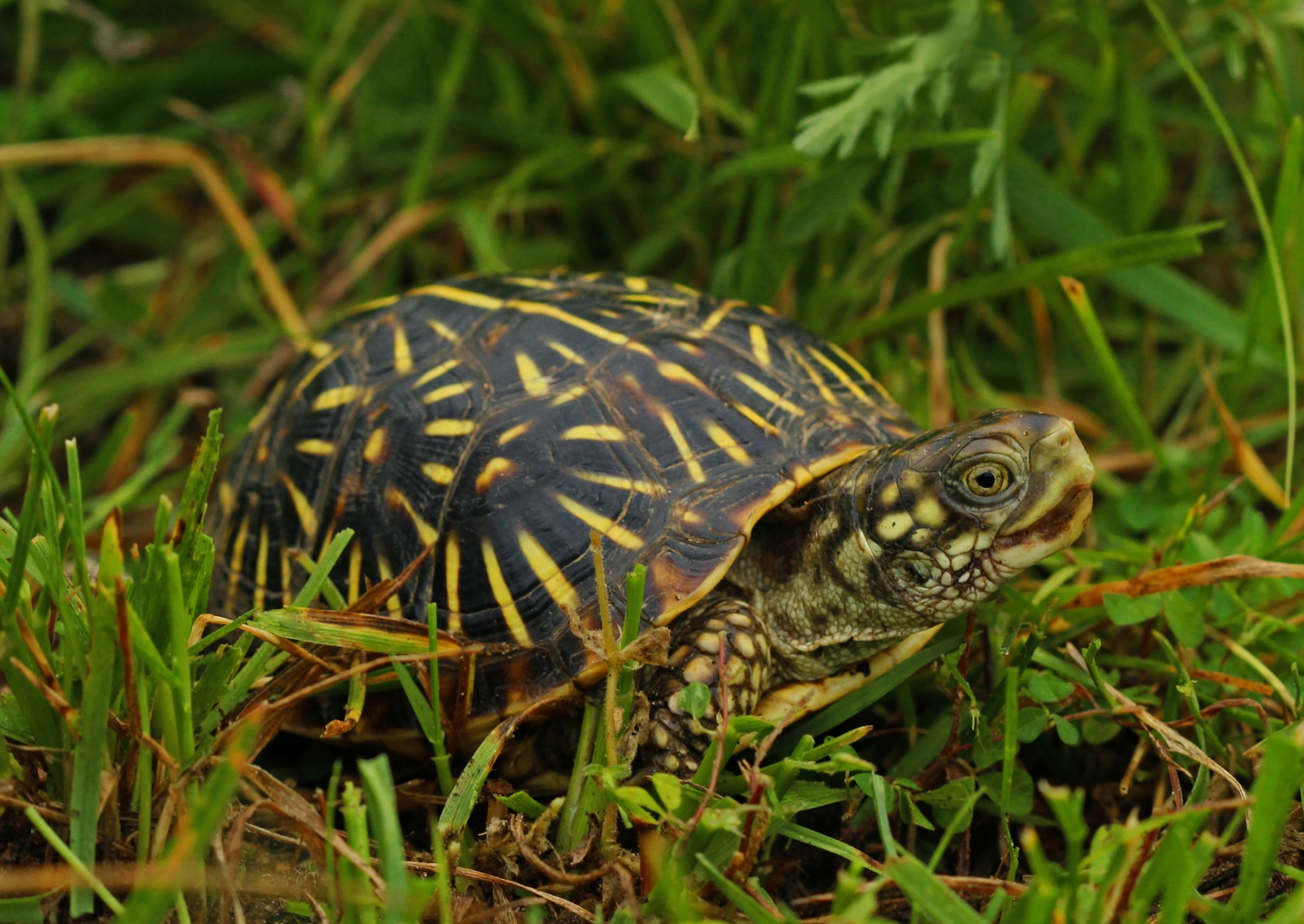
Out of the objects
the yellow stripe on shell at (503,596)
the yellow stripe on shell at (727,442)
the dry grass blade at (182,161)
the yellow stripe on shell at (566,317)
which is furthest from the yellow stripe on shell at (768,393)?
the dry grass blade at (182,161)

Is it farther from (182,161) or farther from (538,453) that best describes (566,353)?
(182,161)

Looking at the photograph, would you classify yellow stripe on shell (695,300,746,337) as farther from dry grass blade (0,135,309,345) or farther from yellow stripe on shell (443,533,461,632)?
dry grass blade (0,135,309,345)

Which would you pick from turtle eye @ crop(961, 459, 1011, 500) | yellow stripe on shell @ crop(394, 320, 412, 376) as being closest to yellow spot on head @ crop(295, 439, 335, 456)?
yellow stripe on shell @ crop(394, 320, 412, 376)

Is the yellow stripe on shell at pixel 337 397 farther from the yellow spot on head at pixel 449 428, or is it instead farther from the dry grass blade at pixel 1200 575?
the dry grass blade at pixel 1200 575

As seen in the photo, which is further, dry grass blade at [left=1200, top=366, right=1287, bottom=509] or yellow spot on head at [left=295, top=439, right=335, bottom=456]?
dry grass blade at [left=1200, top=366, right=1287, bottom=509]

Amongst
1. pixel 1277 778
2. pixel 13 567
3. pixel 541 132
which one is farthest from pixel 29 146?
pixel 1277 778

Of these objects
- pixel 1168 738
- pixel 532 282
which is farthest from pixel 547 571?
pixel 1168 738
